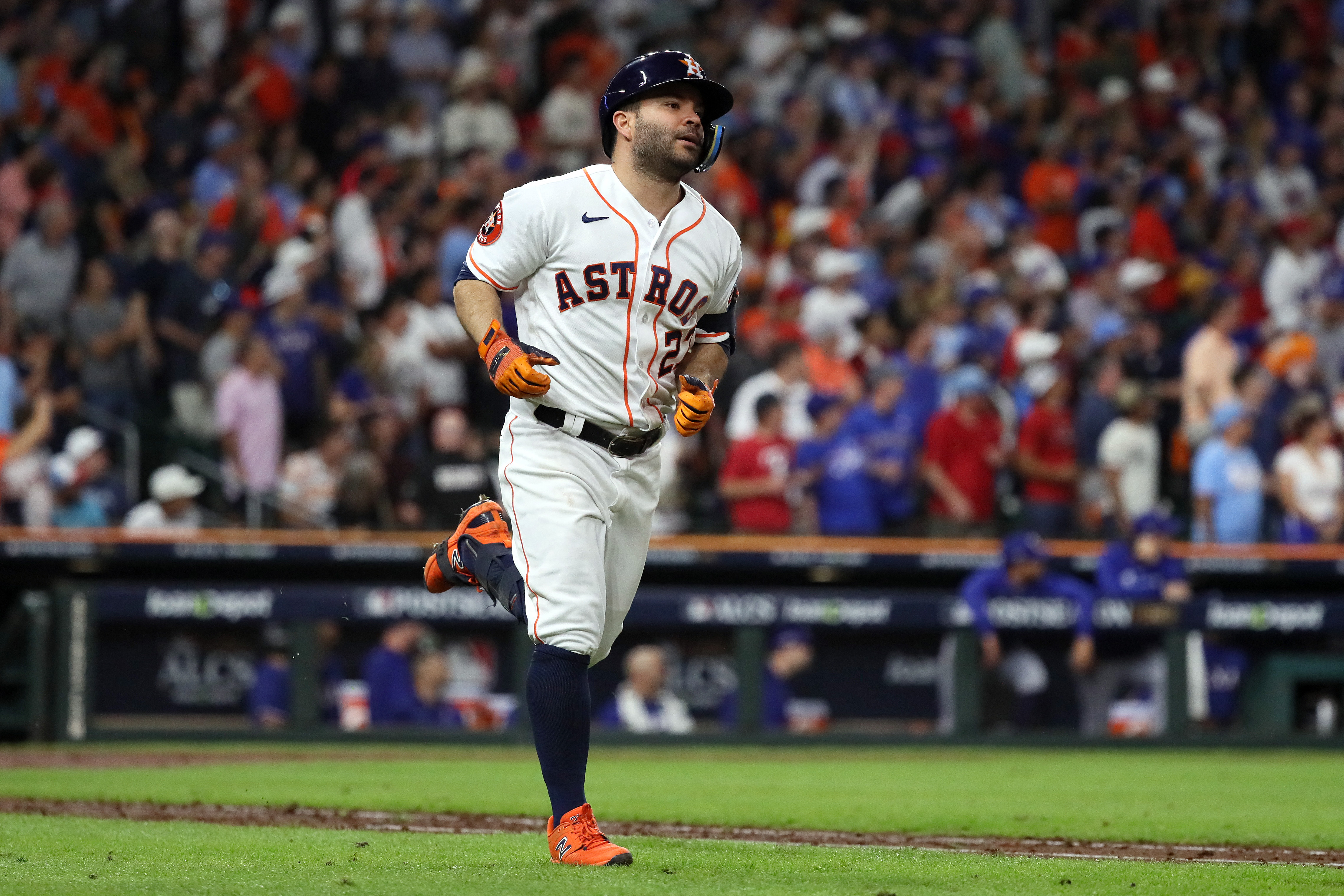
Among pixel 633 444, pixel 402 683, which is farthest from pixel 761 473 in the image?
pixel 633 444

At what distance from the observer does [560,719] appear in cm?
501

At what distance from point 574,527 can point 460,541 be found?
812mm

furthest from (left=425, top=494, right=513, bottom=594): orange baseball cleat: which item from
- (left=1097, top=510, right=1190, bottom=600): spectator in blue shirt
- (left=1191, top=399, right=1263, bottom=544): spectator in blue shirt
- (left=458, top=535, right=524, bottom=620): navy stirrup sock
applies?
(left=1191, top=399, right=1263, bottom=544): spectator in blue shirt

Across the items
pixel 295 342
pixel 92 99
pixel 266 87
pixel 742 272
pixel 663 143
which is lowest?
pixel 663 143

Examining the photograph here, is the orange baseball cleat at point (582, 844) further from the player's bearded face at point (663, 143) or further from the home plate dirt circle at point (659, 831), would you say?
the player's bearded face at point (663, 143)

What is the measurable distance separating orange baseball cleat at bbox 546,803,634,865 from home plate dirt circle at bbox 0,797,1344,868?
1123 mm

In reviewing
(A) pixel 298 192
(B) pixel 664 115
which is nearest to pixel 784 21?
(A) pixel 298 192

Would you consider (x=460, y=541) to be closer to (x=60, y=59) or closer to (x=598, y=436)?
(x=598, y=436)

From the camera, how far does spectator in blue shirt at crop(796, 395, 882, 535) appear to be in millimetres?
12672

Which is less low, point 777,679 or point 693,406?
point 693,406

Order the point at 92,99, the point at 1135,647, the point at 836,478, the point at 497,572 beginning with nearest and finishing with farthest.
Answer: the point at 497,572, the point at 1135,647, the point at 836,478, the point at 92,99

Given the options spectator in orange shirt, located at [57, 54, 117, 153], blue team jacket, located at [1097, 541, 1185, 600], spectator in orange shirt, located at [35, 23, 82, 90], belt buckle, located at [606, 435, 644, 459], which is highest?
spectator in orange shirt, located at [35, 23, 82, 90]


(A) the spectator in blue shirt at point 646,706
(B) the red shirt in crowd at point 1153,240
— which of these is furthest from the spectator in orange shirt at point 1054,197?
(A) the spectator in blue shirt at point 646,706

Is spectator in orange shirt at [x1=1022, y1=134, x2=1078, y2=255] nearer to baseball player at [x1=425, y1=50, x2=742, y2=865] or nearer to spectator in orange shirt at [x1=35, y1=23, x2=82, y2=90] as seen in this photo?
spectator in orange shirt at [x1=35, y1=23, x2=82, y2=90]
